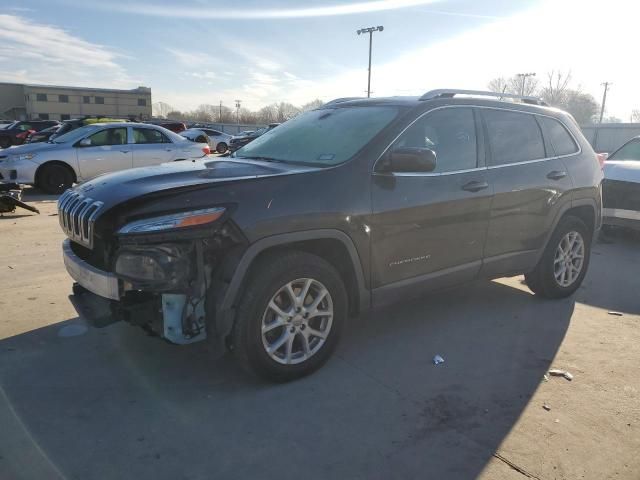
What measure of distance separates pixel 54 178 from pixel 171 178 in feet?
30.9

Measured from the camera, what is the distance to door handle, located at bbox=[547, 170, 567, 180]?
15.6 feet

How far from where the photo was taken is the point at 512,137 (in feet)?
15.0

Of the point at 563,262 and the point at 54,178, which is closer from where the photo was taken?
the point at 563,262

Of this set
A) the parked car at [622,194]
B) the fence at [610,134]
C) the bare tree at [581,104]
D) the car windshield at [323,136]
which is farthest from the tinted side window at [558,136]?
the bare tree at [581,104]

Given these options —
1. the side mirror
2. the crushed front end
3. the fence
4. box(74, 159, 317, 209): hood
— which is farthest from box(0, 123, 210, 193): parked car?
the fence

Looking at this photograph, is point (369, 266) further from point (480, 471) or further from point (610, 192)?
point (610, 192)

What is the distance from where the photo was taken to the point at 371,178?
11.6 ft

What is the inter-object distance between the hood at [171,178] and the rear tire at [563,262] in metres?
2.84

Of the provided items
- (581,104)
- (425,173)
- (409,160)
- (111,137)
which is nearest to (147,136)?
(111,137)

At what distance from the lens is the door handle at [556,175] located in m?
4.74

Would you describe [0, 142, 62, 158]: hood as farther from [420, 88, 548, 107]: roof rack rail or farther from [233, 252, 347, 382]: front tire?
[233, 252, 347, 382]: front tire

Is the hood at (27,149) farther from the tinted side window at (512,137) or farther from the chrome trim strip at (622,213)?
the chrome trim strip at (622,213)

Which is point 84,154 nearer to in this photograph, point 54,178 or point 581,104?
point 54,178

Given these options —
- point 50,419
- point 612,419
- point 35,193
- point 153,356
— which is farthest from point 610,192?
point 35,193
